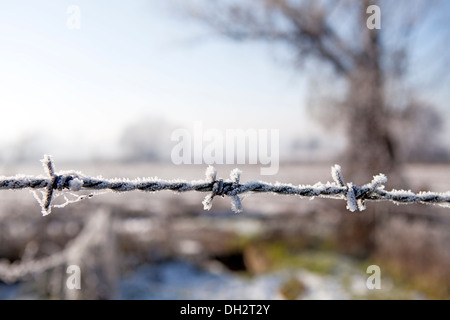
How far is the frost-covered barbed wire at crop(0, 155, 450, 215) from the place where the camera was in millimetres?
993

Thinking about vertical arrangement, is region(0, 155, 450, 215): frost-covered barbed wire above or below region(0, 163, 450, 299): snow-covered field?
above

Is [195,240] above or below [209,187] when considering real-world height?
below

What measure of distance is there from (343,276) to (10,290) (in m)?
4.59

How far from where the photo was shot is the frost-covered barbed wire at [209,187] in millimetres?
993

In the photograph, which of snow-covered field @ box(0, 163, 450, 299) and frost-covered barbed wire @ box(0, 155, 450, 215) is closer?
frost-covered barbed wire @ box(0, 155, 450, 215)

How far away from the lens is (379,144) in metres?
7.02

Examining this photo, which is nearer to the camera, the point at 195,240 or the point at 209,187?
the point at 209,187

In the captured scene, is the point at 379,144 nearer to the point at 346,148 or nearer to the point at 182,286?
the point at 346,148

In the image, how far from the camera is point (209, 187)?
1.11 meters

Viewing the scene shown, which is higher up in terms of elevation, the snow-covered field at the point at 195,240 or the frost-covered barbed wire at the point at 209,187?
the frost-covered barbed wire at the point at 209,187

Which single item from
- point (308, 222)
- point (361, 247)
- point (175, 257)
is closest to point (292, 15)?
point (308, 222)

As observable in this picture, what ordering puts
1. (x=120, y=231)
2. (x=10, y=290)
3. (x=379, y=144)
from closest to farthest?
(x=10, y=290), (x=120, y=231), (x=379, y=144)

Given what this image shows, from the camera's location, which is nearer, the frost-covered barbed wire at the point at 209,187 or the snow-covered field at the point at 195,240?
the frost-covered barbed wire at the point at 209,187

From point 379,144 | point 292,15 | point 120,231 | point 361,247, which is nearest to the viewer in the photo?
point 120,231
